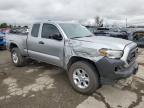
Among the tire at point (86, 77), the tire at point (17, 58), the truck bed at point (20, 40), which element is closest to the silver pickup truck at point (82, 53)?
the tire at point (86, 77)

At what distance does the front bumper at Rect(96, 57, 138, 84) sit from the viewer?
3.92 m

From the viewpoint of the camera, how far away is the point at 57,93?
4.61 meters

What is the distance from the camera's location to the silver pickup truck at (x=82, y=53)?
4.00m

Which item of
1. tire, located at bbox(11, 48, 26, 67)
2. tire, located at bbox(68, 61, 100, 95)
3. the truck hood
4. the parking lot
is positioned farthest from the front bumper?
tire, located at bbox(11, 48, 26, 67)

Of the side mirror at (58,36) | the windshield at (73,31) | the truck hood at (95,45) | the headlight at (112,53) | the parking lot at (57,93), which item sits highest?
the windshield at (73,31)

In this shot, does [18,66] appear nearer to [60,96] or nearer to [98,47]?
[60,96]

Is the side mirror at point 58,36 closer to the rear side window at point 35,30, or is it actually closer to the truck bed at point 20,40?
the rear side window at point 35,30

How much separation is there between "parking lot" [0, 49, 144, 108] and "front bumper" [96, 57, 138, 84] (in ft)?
1.82

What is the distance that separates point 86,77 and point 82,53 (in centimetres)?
62

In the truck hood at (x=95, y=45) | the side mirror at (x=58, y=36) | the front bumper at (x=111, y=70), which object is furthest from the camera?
the side mirror at (x=58, y=36)

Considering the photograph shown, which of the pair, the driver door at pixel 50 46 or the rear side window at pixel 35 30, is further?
the rear side window at pixel 35 30

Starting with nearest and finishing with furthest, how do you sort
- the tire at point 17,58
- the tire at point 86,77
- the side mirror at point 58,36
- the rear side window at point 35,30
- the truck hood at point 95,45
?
the truck hood at point 95,45, the tire at point 86,77, the side mirror at point 58,36, the rear side window at point 35,30, the tire at point 17,58

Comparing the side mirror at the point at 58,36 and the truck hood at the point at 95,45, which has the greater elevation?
the side mirror at the point at 58,36

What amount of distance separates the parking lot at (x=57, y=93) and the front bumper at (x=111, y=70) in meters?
0.55
